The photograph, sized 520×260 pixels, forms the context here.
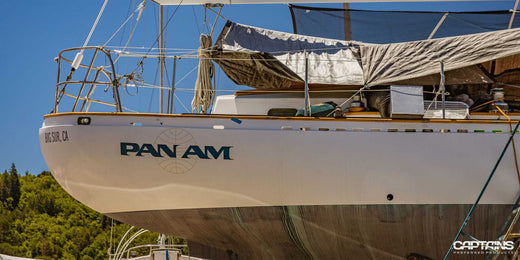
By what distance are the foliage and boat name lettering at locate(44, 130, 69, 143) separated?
1398 cm

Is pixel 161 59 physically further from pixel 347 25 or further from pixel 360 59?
pixel 347 25

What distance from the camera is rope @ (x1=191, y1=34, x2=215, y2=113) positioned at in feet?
28.5

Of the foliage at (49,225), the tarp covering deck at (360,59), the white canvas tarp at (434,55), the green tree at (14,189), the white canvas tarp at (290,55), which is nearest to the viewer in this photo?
the white canvas tarp at (434,55)

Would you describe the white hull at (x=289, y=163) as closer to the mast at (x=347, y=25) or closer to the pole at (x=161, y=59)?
the pole at (x=161, y=59)

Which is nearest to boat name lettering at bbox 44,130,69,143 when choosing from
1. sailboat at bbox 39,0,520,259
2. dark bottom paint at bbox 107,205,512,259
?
sailboat at bbox 39,0,520,259

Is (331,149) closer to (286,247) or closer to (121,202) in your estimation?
(286,247)

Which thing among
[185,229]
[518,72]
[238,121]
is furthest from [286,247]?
[518,72]

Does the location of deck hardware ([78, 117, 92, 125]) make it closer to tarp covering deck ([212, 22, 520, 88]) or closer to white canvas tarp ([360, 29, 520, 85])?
tarp covering deck ([212, 22, 520, 88])

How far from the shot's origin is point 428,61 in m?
8.21

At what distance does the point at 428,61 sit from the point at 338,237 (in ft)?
8.44

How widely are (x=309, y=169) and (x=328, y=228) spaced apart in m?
0.85

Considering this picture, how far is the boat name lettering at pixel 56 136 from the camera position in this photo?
297 inches

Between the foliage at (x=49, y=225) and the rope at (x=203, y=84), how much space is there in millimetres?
13680

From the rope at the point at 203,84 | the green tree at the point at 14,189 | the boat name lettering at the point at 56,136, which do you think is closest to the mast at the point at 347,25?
the rope at the point at 203,84
